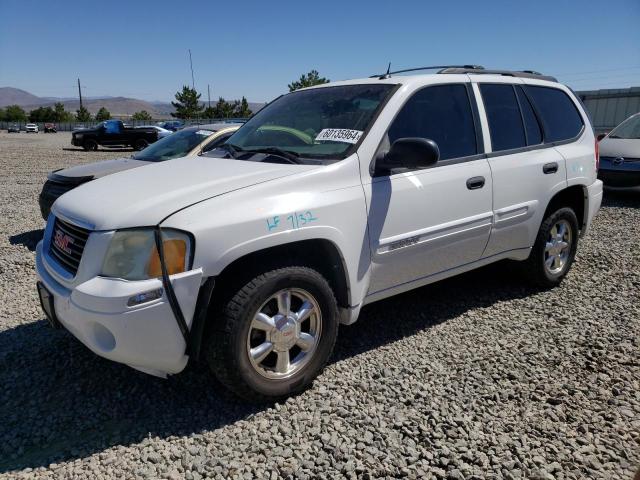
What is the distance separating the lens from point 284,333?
2.77 metres

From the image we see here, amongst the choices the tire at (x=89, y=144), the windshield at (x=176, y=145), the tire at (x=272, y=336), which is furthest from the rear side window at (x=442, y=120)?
the tire at (x=89, y=144)

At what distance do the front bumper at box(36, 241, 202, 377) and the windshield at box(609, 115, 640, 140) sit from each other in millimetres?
9957

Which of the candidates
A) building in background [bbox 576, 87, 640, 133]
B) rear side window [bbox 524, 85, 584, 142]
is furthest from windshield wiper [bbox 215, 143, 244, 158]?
building in background [bbox 576, 87, 640, 133]

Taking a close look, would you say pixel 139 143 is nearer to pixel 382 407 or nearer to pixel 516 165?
pixel 516 165

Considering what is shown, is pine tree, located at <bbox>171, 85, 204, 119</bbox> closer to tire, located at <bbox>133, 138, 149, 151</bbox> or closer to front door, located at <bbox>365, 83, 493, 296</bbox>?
tire, located at <bbox>133, 138, 149, 151</bbox>

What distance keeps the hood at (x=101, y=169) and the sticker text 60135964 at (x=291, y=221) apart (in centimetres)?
459

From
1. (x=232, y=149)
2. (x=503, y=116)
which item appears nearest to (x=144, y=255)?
(x=232, y=149)

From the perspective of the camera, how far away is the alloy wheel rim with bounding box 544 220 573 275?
446cm

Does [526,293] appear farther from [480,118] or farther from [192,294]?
[192,294]

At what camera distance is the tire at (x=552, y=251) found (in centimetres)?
434

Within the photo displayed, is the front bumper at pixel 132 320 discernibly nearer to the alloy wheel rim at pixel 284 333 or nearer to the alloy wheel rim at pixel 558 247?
the alloy wheel rim at pixel 284 333

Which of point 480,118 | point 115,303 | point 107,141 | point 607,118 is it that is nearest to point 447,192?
point 480,118

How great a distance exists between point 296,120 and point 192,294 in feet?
5.55

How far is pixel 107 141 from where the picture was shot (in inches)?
946
